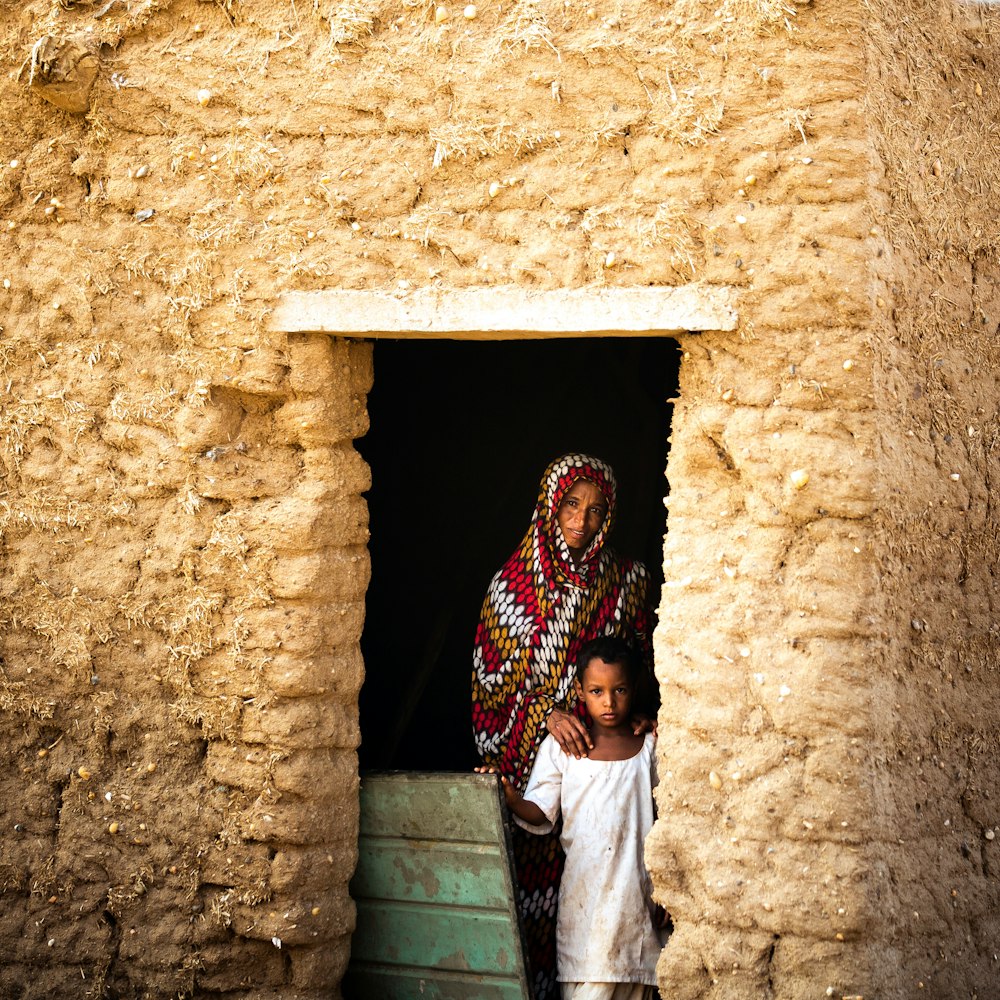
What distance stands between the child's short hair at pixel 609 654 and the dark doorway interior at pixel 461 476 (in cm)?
148

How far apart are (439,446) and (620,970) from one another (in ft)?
8.91

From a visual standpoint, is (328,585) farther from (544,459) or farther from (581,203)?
(544,459)

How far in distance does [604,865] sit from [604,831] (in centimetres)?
10

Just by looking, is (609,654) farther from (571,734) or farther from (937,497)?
(937,497)

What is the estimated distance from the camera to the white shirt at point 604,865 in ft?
12.0

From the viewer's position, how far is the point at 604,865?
3.69 m

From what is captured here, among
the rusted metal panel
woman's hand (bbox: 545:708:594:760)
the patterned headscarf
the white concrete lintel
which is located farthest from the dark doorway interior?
the white concrete lintel

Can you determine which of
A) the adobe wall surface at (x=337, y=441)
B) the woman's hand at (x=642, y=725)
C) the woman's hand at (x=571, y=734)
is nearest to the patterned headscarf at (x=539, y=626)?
the woman's hand at (x=571, y=734)

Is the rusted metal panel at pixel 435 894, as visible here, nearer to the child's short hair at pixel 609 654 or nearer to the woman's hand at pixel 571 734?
the woman's hand at pixel 571 734

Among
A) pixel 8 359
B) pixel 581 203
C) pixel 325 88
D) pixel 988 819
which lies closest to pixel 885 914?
pixel 988 819

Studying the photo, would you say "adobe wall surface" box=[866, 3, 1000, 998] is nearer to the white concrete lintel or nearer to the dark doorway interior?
the white concrete lintel

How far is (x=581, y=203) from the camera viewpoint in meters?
3.36

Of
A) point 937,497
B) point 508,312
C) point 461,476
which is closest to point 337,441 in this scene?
point 508,312

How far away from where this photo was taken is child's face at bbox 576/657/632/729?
149 inches
